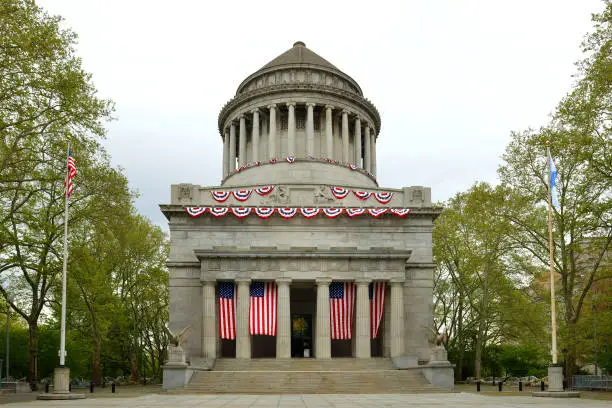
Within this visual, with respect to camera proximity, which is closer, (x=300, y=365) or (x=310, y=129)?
(x=300, y=365)

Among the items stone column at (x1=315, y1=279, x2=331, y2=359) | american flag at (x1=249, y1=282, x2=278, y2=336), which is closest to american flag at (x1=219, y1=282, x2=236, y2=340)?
american flag at (x1=249, y1=282, x2=278, y2=336)

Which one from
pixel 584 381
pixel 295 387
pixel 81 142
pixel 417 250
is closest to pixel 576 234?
pixel 584 381

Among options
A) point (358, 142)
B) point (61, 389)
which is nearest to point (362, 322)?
point (61, 389)

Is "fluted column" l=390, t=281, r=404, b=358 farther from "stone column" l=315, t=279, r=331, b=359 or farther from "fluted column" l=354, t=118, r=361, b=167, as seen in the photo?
"fluted column" l=354, t=118, r=361, b=167

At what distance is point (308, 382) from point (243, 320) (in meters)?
8.02

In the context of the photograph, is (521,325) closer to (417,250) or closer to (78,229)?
(417,250)

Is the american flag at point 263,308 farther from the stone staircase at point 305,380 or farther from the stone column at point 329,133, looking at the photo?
the stone column at point 329,133

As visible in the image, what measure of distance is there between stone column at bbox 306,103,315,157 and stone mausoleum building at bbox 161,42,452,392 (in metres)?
0.25

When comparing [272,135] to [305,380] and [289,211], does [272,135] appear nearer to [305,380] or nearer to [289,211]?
[289,211]

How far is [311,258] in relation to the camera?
41.4 meters

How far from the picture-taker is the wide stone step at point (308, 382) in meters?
33.2

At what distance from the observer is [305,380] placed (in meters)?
34.3

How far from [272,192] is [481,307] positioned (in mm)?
20284

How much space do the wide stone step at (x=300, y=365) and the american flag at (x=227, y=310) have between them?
2.06 m
